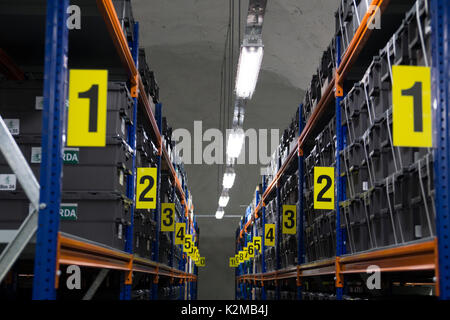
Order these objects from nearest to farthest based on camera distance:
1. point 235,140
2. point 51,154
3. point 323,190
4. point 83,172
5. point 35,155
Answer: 1. point 51,154
2. point 35,155
3. point 83,172
4. point 323,190
5. point 235,140

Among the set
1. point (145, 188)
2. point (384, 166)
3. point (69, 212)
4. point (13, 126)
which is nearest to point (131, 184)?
point (145, 188)

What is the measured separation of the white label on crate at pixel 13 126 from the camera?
18.2ft

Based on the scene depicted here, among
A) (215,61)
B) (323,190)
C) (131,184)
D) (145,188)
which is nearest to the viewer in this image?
(131,184)

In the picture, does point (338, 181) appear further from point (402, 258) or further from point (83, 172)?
point (83, 172)

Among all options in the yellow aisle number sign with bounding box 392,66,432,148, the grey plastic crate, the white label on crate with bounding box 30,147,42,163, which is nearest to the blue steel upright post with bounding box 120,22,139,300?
the grey plastic crate

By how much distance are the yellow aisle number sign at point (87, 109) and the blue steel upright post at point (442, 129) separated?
218 centimetres

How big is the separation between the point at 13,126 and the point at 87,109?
152 centimetres

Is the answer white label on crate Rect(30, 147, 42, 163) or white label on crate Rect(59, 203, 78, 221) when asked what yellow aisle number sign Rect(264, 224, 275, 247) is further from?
white label on crate Rect(30, 147, 42, 163)

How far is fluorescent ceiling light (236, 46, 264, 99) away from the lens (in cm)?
805

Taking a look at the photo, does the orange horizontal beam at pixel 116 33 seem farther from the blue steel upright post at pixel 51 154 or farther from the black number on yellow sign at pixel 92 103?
the blue steel upright post at pixel 51 154

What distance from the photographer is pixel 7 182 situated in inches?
214

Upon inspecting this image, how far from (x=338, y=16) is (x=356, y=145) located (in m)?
1.80
